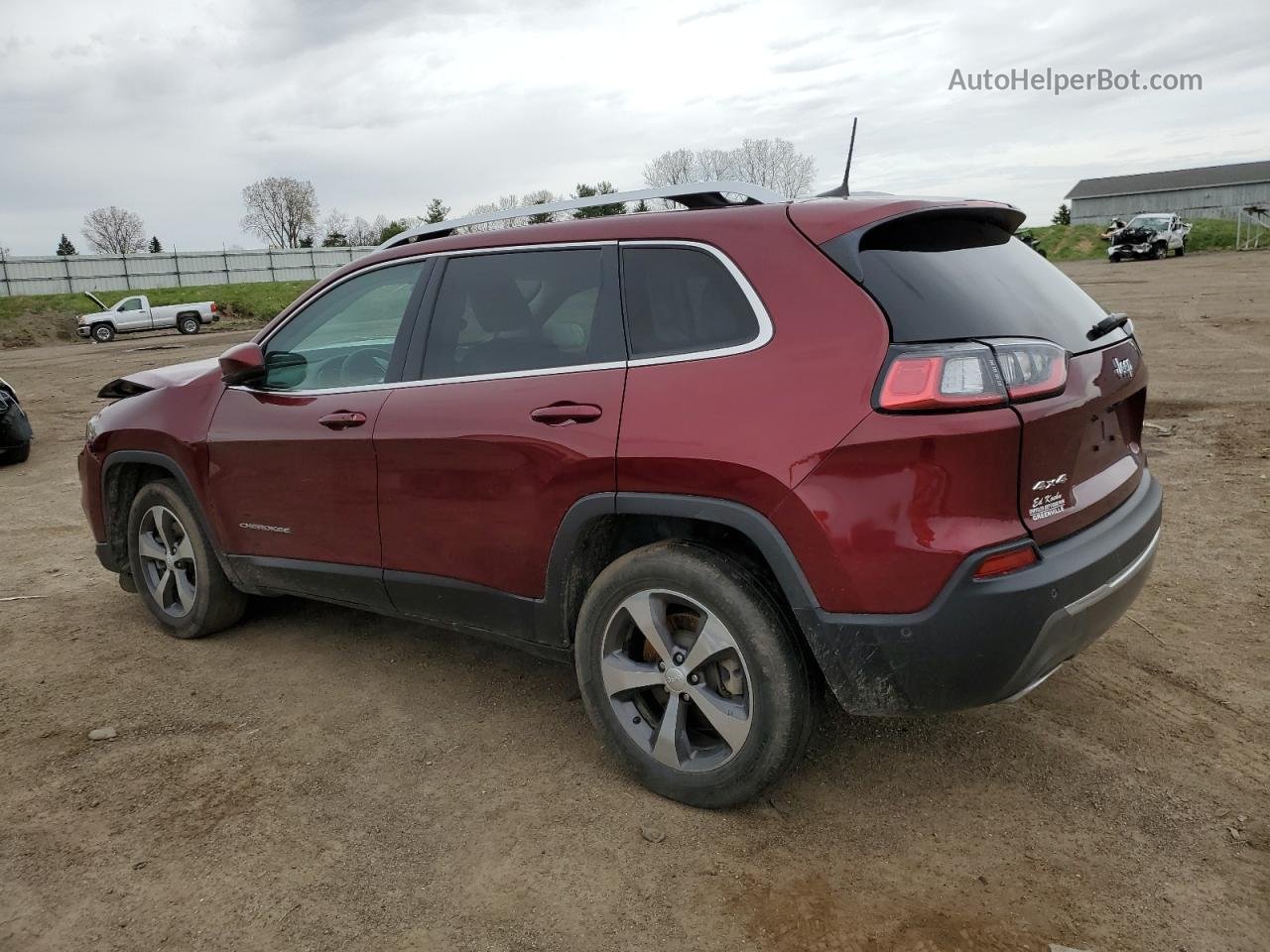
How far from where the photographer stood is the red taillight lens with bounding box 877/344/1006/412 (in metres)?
2.46

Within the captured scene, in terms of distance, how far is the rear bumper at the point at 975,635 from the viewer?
2.48 meters

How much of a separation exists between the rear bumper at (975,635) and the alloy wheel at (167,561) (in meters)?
3.21

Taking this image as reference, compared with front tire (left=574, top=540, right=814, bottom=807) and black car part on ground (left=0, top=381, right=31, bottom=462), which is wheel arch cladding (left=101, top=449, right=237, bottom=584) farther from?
black car part on ground (left=0, top=381, right=31, bottom=462)

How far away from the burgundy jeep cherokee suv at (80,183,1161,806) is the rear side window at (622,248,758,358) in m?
0.01

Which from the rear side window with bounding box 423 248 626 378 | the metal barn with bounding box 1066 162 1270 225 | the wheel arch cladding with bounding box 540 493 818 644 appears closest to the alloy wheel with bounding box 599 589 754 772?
the wheel arch cladding with bounding box 540 493 818 644

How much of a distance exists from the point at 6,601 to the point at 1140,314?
17.8 m

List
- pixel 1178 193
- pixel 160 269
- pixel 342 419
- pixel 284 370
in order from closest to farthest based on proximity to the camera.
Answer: pixel 342 419
pixel 284 370
pixel 160 269
pixel 1178 193

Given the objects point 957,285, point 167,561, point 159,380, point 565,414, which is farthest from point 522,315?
point 167,561

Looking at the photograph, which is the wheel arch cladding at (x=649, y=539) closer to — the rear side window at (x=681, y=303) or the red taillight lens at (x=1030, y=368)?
the rear side window at (x=681, y=303)

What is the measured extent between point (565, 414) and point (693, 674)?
2.91 feet

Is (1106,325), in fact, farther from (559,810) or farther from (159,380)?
(159,380)

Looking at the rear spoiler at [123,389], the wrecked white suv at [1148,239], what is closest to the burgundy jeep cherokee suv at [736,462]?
the rear spoiler at [123,389]

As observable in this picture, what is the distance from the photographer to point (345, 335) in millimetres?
4023

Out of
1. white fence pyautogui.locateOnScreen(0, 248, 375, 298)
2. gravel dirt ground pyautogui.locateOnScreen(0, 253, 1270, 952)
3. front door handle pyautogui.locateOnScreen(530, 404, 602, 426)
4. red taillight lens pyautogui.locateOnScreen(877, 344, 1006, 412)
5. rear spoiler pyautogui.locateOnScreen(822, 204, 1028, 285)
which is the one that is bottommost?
gravel dirt ground pyautogui.locateOnScreen(0, 253, 1270, 952)
